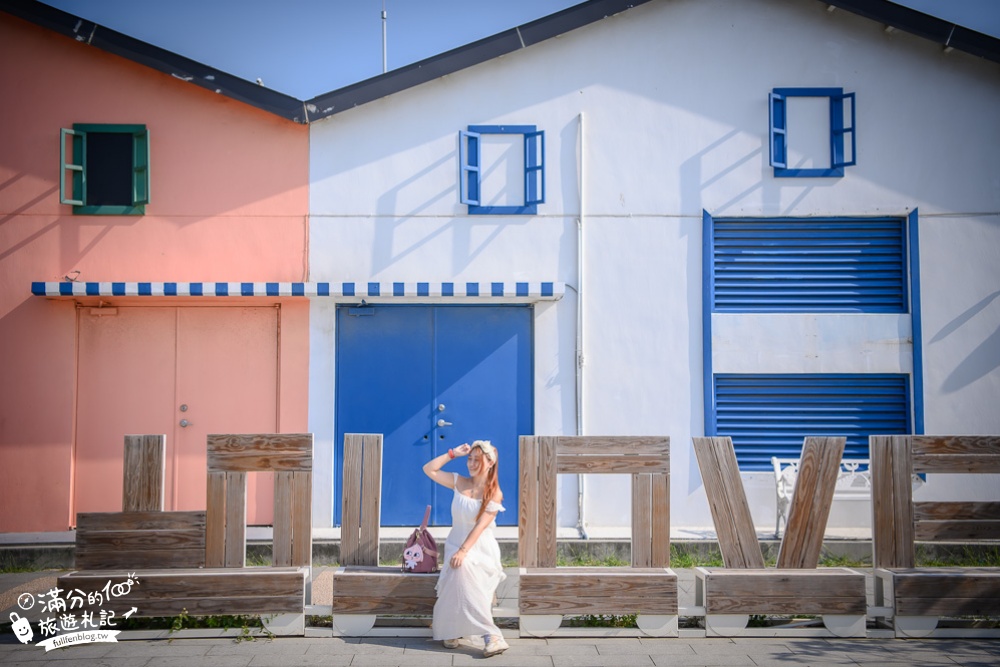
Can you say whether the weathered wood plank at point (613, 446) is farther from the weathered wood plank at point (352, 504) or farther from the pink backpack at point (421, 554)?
the weathered wood plank at point (352, 504)

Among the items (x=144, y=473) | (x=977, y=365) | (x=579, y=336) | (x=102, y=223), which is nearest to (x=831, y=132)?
(x=977, y=365)

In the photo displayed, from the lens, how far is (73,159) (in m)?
10.3

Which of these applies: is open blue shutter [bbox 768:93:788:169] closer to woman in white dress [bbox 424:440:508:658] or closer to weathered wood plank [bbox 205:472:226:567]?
woman in white dress [bbox 424:440:508:658]

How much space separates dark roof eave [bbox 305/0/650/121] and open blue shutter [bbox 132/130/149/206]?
76.2 inches

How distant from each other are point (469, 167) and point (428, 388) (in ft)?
8.43

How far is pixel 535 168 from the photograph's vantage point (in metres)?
10.4

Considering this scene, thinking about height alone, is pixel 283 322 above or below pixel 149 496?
above

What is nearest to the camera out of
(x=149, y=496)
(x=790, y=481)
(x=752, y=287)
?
(x=149, y=496)

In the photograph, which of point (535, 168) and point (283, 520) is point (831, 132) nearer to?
point (535, 168)

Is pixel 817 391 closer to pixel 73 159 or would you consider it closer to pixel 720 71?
pixel 720 71

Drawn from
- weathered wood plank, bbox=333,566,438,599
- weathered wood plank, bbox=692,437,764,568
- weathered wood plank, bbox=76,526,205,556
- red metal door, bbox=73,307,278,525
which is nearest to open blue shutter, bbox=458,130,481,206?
red metal door, bbox=73,307,278,525

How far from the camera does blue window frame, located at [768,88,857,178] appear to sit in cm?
1044

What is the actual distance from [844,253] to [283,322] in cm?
657

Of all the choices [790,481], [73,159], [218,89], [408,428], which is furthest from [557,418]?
[73,159]
